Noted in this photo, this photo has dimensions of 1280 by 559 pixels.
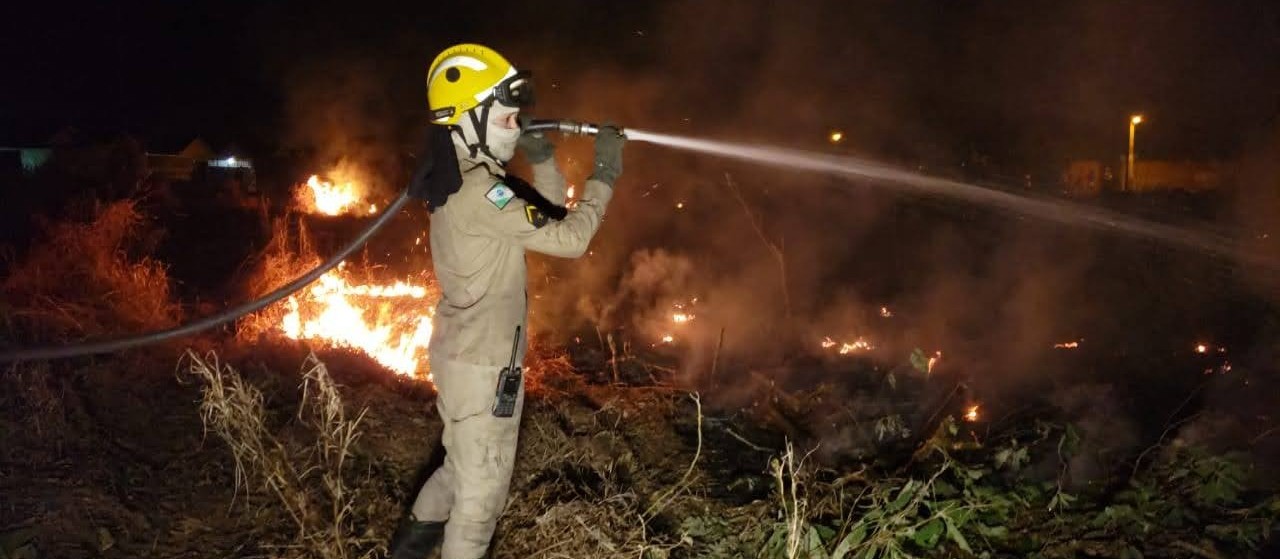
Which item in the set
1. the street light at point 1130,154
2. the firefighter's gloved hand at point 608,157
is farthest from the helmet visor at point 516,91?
the street light at point 1130,154

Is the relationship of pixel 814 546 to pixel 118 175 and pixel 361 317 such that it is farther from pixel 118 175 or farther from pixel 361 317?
pixel 118 175

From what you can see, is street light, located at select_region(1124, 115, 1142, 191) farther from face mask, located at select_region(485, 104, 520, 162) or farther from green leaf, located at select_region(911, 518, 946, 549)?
face mask, located at select_region(485, 104, 520, 162)

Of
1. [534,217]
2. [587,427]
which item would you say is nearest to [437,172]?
[534,217]

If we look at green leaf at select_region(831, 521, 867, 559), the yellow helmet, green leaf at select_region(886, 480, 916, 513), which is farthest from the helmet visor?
green leaf at select_region(886, 480, 916, 513)

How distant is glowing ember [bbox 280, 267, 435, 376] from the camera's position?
6457mm

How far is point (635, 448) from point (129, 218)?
7409 mm

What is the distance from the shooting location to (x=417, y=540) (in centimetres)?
326

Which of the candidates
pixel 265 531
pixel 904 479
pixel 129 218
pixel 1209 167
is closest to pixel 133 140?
pixel 129 218

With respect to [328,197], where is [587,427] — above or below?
below

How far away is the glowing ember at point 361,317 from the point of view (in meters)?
6.46

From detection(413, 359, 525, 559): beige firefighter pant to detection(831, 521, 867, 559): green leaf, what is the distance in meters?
1.32

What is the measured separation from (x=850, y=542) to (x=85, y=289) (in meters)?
7.39

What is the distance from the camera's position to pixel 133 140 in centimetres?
2034

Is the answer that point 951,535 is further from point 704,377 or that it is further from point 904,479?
point 704,377
